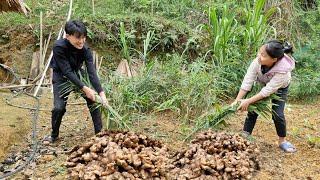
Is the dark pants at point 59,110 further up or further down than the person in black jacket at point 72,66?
further down

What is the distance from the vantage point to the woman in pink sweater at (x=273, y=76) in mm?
3543

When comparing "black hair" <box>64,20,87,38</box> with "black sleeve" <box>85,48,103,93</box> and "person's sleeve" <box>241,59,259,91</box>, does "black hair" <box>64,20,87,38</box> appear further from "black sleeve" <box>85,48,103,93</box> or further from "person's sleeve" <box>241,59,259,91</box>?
"person's sleeve" <box>241,59,259,91</box>

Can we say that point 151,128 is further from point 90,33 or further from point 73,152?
point 90,33

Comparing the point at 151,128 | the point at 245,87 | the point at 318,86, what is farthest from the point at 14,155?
the point at 318,86

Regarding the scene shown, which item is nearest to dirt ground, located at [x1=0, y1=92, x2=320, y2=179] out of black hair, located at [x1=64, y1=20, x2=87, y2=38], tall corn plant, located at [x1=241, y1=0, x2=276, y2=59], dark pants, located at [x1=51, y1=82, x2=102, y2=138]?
dark pants, located at [x1=51, y1=82, x2=102, y2=138]

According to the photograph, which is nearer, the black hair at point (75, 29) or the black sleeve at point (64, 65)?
the black hair at point (75, 29)

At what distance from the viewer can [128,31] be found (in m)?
6.79

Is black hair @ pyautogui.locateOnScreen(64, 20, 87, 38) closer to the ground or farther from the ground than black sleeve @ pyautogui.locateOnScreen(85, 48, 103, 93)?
farther from the ground

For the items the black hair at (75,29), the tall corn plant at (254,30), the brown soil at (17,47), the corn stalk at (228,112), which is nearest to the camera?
the black hair at (75,29)

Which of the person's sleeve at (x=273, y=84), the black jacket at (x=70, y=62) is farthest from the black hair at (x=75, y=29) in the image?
the person's sleeve at (x=273, y=84)

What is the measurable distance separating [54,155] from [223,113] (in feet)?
5.07

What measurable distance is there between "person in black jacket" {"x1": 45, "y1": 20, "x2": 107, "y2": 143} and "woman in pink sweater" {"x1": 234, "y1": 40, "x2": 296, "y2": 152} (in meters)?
1.32

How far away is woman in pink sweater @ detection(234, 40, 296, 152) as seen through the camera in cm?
354

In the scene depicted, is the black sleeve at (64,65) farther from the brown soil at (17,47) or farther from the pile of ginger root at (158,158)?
the brown soil at (17,47)
